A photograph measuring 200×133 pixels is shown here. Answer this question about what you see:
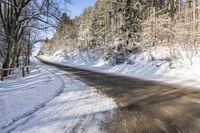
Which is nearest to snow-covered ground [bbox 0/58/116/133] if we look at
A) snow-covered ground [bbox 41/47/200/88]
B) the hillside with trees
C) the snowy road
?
the snowy road

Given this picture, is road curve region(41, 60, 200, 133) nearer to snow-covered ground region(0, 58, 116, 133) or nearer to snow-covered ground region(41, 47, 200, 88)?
snow-covered ground region(0, 58, 116, 133)

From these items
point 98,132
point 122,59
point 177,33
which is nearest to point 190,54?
point 177,33

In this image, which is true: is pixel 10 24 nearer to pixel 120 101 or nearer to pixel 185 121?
pixel 120 101

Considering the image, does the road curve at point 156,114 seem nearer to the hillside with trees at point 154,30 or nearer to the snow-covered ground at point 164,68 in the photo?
the snow-covered ground at point 164,68

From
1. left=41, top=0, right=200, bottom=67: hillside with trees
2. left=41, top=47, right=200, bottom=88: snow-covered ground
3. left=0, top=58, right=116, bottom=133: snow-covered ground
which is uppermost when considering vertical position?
left=41, top=0, right=200, bottom=67: hillside with trees

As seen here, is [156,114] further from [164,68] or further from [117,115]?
[164,68]

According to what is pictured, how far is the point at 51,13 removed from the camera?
19.2m

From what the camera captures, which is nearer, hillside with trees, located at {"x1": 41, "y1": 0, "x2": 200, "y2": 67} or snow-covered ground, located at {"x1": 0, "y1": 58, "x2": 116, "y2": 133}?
snow-covered ground, located at {"x1": 0, "y1": 58, "x2": 116, "y2": 133}

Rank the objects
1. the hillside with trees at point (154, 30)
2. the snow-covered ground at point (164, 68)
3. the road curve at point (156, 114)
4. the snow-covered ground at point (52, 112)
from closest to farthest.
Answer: the road curve at point (156, 114) < the snow-covered ground at point (52, 112) < the snow-covered ground at point (164, 68) < the hillside with trees at point (154, 30)

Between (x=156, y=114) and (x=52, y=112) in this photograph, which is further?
(x=52, y=112)

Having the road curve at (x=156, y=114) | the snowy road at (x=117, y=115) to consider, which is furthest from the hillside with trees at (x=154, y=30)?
the road curve at (x=156, y=114)

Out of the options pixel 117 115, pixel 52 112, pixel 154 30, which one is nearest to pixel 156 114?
pixel 117 115

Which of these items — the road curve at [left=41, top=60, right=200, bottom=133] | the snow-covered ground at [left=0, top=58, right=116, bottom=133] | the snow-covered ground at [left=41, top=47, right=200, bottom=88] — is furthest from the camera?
the snow-covered ground at [left=41, top=47, right=200, bottom=88]

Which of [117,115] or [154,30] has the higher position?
[154,30]
